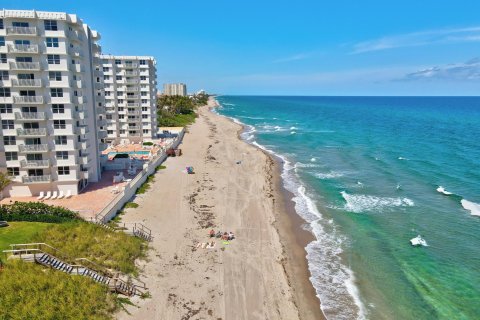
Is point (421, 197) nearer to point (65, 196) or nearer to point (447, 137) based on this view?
point (65, 196)

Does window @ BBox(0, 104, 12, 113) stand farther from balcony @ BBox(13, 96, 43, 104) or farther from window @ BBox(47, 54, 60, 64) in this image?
window @ BBox(47, 54, 60, 64)

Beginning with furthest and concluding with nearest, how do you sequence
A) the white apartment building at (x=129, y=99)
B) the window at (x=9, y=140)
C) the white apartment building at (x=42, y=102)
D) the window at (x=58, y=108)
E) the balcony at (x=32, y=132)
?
the white apartment building at (x=129, y=99)
the window at (x=58, y=108)
the window at (x=9, y=140)
the balcony at (x=32, y=132)
the white apartment building at (x=42, y=102)

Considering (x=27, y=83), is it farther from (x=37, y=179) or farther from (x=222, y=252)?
(x=222, y=252)

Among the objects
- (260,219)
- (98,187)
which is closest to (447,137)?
(260,219)

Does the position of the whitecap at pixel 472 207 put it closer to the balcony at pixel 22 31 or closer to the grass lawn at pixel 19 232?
the grass lawn at pixel 19 232

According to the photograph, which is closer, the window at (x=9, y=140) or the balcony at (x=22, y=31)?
the balcony at (x=22, y=31)

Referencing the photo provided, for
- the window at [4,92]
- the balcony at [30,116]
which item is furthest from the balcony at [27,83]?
the balcony at [30,116]
